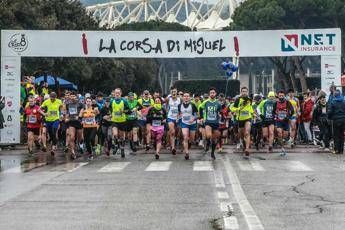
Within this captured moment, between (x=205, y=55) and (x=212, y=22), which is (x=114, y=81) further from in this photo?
(x=212, y=22)

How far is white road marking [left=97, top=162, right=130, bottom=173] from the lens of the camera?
19.2 m

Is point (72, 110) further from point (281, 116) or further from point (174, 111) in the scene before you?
point (281, 116)

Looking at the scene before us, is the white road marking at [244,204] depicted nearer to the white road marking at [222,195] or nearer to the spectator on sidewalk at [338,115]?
the white road marking at [222,195]

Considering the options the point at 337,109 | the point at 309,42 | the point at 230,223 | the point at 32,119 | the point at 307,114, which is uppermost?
the point at 309,42

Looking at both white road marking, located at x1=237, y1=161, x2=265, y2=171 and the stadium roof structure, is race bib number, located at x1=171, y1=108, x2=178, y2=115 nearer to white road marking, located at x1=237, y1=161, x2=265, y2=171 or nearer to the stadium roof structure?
white road marking, located at x1=237, y1=161, x2=265, y2=171

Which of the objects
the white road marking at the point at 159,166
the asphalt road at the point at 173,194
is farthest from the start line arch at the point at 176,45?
the white road marking at the point at 159,166

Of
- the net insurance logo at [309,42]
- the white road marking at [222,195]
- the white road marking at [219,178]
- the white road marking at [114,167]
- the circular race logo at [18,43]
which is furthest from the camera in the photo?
the net insurance logo at [309,42]

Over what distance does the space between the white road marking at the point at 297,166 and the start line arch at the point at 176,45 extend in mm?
8757

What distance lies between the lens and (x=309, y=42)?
29516 millimetres

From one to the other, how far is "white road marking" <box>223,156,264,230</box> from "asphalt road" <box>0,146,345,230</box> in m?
0.01

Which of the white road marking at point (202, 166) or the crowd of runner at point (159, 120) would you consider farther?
the crowd of runner at point (159, 120)

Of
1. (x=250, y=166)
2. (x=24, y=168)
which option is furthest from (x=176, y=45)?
(x=24, y=168)

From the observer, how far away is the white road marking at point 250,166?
63.3 ft

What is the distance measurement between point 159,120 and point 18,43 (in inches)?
264
